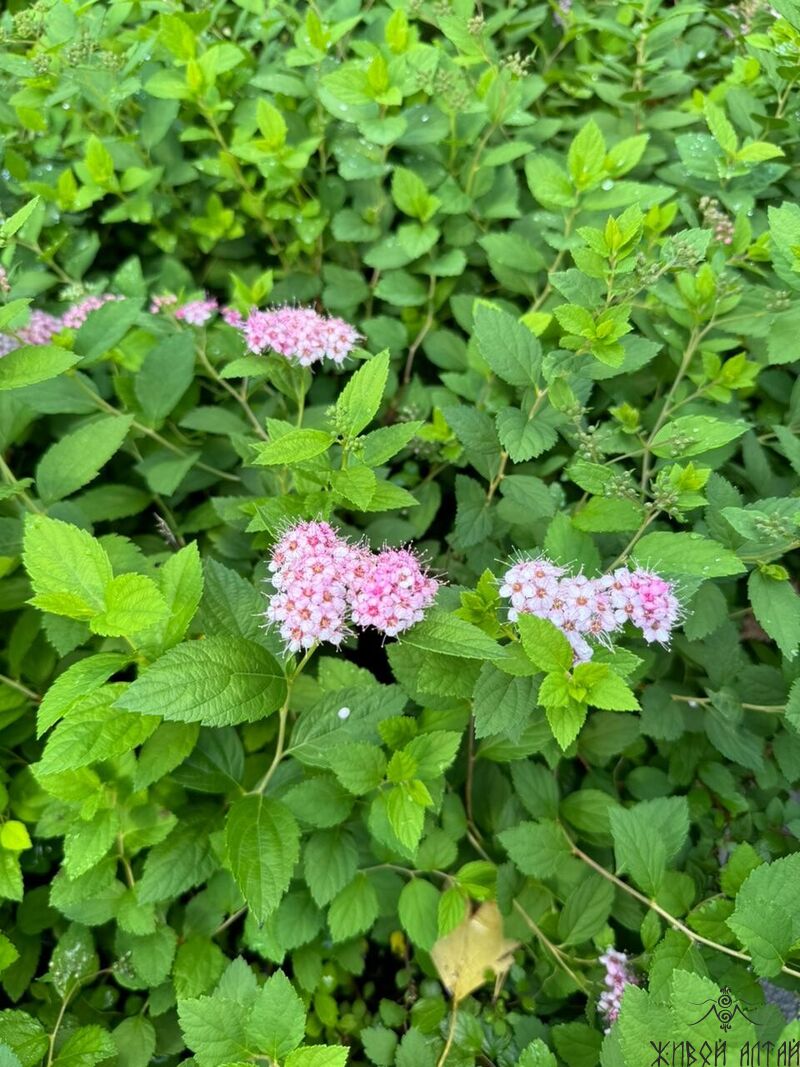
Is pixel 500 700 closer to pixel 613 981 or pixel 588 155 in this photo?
pixel 613 981

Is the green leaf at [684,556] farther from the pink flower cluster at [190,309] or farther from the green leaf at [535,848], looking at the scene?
the pink flower cluster at [190,309]

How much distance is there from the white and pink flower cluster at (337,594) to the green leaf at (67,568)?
337mm

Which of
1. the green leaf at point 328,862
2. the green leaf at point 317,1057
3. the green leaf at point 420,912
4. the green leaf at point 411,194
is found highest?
the green leaf at point 411,194

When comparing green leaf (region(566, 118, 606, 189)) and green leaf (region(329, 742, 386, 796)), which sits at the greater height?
green leaf (region(566, 118, 606, 189))

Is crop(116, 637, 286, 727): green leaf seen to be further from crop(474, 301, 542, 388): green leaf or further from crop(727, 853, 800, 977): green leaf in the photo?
crop(727, 853, 800, 977): green leaf

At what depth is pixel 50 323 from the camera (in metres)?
2.23

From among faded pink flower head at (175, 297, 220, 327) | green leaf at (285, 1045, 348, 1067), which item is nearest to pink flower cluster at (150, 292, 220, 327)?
faded pink flower head at (175, 297, 220, 327)

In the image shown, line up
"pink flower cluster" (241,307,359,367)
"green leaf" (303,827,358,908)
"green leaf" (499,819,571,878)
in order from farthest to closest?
"pink flower cluster" (241,307,359,367) < "green leaf" (499,819,571,878) < "green leaf" (303,827,358,908)

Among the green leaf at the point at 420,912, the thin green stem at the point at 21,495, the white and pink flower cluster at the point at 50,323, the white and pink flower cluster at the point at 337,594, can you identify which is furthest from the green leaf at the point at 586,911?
the white and pink flower cluster at the point at 50,323

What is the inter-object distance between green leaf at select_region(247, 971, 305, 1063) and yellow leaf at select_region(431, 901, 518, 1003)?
62 cm

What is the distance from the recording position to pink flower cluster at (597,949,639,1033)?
5.24 feet

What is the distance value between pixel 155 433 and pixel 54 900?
1248 mm

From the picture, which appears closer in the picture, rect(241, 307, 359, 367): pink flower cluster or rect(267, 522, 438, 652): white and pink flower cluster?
rect(267, 522, 438, 652): white and pink flower cluster

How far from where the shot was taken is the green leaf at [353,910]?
5.27ft
